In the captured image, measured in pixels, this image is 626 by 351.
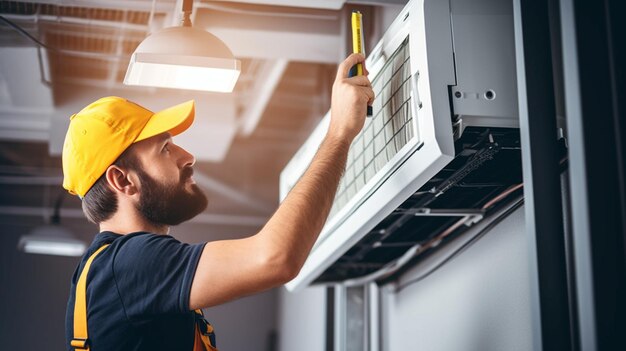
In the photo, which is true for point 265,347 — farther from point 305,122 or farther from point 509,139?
point 509,139

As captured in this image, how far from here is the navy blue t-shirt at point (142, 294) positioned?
1.12m

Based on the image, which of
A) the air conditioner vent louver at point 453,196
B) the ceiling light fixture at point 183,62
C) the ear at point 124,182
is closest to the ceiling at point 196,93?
the ceiling light fixture at point 183,62

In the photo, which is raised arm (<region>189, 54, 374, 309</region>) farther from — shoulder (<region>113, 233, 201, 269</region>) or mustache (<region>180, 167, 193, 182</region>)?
mustache (<region>180, 167, 193, 182</region>)

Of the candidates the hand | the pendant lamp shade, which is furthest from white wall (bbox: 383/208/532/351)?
the pendant lamp shade

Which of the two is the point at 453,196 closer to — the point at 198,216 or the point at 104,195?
the point at 104,195

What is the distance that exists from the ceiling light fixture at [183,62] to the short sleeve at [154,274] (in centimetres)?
68

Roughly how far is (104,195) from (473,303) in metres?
0.89

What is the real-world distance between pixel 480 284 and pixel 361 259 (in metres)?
0.45

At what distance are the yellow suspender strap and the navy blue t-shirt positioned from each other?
11 mm

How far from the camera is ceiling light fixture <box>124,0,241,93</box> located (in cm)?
173

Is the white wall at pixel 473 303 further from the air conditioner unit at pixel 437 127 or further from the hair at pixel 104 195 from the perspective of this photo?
the hair at pixel 104 195

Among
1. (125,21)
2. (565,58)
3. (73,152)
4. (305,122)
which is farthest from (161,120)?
(305,122)

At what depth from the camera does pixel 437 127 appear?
1098 millimetres

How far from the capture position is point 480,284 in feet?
5.37
